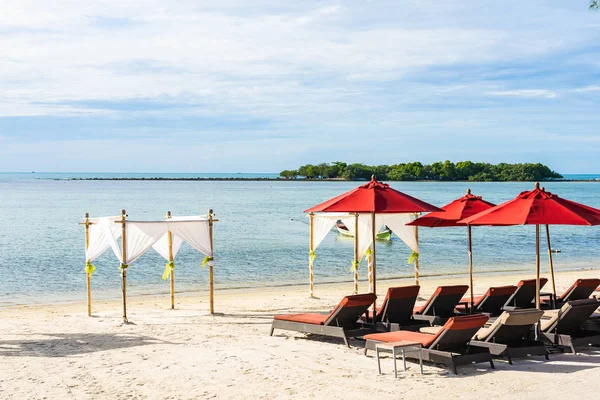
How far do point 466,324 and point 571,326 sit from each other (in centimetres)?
208

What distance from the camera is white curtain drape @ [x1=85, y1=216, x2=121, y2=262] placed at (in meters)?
12.6

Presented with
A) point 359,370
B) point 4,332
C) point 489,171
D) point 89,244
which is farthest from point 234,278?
point 489,171

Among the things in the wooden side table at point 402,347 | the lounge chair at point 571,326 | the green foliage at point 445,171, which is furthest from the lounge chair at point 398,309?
the green foliage at point 445,171

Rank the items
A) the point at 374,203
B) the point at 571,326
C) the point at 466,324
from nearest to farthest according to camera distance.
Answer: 1. the point at 466,324
2. the point at 571,326
3. the point at 374,203

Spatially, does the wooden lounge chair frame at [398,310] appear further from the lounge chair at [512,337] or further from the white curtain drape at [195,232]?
the white curtain drape at [195,232]

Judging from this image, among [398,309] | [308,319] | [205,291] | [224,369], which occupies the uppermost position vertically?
[398,309]

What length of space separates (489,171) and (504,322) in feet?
529

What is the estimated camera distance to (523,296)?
1102 centimetres

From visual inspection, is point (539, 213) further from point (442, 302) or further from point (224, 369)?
point (224, 369)

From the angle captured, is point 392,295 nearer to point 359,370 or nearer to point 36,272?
point 359,370

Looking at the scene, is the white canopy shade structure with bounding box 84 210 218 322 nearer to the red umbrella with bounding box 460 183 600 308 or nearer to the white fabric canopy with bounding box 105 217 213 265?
the white fabric canopy with bounding box 105 217 213 265

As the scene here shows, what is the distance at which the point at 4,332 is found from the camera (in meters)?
11.0

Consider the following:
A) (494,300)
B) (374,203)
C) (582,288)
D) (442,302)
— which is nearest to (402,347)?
(442,302)

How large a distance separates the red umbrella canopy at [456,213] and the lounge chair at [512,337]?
304 cm
